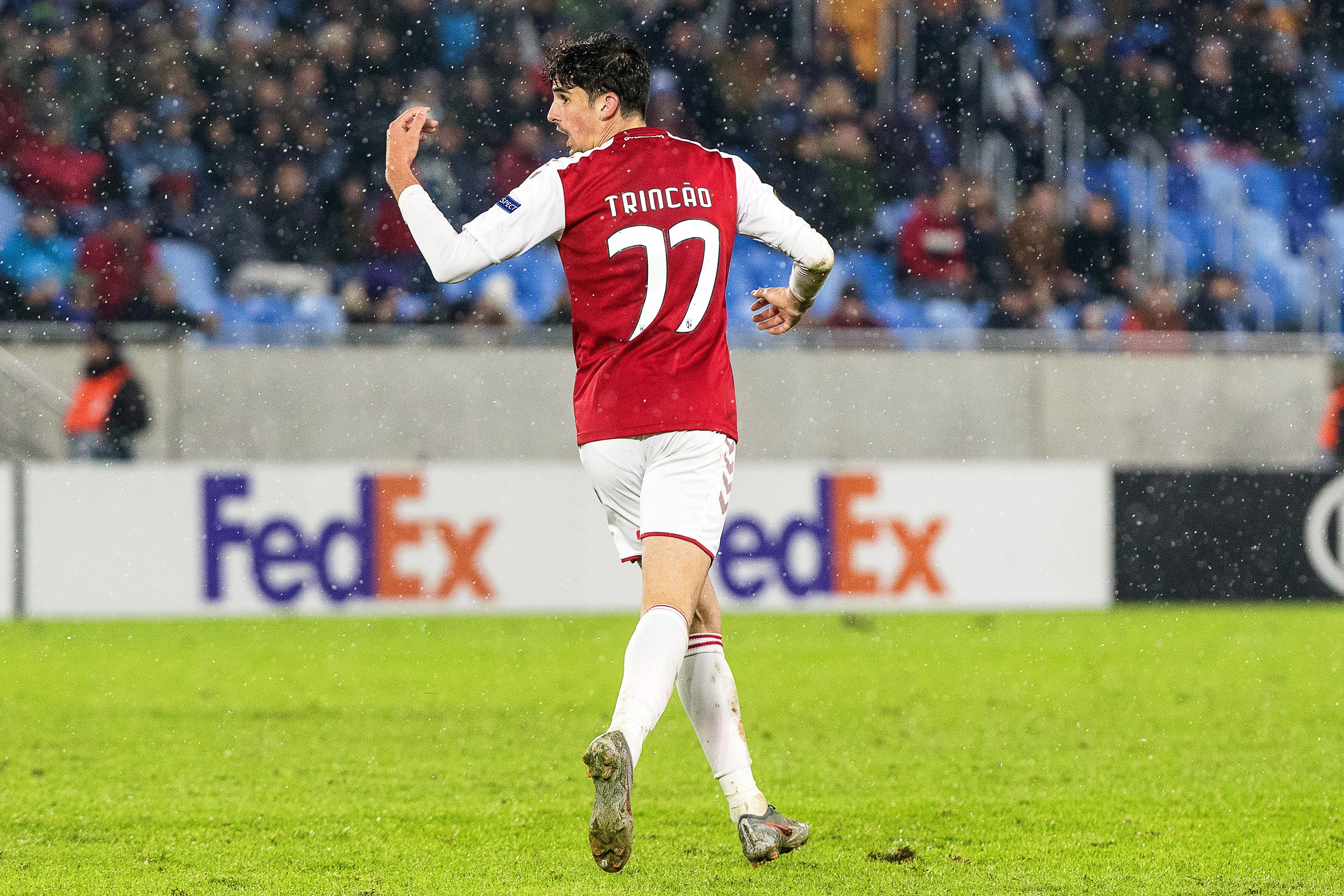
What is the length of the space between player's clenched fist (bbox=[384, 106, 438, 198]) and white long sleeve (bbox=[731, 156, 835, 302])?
73cm

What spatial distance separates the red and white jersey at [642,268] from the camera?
347 centimetres

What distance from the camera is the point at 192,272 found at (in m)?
12.1

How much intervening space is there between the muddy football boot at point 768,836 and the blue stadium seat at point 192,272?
9.26m

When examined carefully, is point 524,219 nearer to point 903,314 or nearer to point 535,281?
point 535,281

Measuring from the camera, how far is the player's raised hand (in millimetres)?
3809

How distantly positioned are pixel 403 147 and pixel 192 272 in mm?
9263

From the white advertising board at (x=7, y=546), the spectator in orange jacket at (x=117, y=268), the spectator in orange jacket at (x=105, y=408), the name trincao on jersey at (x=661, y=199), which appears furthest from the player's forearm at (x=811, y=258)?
the spectator in orange jacket at (x=117, y=268)

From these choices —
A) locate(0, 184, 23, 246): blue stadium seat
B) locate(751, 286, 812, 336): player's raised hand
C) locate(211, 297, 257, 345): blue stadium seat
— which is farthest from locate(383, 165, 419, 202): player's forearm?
locate(0, 184, 23, 246): blue stadium seat

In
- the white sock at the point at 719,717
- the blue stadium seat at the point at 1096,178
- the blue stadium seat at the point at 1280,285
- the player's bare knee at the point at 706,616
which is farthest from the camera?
the blue stadium seat at the point at 1096,178

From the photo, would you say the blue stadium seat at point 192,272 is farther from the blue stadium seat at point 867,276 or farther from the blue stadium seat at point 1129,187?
the blue stadium seat at point 1129,187

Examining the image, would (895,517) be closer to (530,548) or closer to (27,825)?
(530,548)

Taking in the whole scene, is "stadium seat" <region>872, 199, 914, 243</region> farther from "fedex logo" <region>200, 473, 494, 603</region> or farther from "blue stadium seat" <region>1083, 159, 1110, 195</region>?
"fedex logo" <region>200, 473, 494, 603</region>

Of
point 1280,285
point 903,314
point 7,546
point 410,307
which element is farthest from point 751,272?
point 7,546

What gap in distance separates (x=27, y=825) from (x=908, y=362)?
8.54 meters
